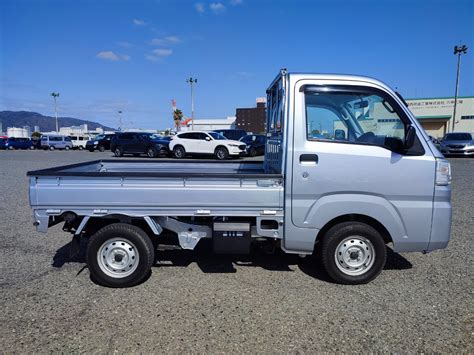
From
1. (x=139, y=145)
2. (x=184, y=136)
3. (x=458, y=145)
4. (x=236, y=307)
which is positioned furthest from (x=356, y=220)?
(x=139, y=145)

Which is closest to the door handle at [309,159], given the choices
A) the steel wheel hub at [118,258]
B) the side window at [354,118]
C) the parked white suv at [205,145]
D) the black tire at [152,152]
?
the side window at [354,118]

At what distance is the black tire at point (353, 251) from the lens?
392 cm

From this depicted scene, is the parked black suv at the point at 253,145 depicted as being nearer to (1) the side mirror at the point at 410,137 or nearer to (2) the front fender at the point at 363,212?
(2) the front fender at the point at 363,212

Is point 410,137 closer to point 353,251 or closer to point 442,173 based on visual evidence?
point 442,173

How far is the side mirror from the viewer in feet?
12.0

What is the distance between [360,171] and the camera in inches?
150

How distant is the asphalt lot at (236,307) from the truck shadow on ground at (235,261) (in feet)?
0.05

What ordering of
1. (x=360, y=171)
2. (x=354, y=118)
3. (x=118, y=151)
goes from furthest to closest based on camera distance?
(x=118, y=151), (x=354, y=118), (x=360, y=171)

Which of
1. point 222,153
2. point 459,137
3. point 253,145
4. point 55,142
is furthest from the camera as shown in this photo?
point 55,142

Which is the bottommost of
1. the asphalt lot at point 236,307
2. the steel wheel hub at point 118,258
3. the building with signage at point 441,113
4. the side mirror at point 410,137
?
the asphalt lot at point 236,307

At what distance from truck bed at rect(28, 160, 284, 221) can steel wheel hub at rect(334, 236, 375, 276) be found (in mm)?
921

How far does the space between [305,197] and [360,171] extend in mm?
691

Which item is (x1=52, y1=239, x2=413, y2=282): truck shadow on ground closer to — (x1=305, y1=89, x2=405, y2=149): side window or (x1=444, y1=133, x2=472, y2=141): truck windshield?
(x1=305, y1=89, x2=405, y2=149): side window

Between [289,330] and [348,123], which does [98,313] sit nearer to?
[289,330]
